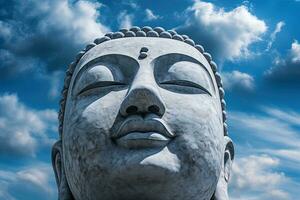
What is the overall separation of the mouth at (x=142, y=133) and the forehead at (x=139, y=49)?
86 centimetres

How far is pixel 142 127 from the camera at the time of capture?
4.82 metres

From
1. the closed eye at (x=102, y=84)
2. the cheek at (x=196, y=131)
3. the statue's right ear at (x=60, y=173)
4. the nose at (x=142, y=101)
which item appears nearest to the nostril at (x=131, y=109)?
the nose at (x=142, y=101)

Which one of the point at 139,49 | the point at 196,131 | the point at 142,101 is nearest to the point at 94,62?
the point at 139,49

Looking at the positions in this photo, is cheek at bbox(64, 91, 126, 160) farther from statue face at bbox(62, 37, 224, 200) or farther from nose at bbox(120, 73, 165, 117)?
nose at bbox(120, 73, 165, 117)

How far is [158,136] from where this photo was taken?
15.6ft

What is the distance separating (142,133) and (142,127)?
0.21 ft

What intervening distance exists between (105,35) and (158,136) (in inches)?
80.5

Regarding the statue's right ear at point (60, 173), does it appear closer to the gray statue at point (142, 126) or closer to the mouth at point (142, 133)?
the gray statue at point (142, 126)

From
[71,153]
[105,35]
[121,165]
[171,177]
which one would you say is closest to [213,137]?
[171,177]

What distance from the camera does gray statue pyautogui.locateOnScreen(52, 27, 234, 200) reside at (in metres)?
4.71

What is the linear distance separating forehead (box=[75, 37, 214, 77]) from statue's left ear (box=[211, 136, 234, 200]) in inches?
38.8

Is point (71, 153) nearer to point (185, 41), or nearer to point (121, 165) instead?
point (121, 165)

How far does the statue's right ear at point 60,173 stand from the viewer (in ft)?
18.8

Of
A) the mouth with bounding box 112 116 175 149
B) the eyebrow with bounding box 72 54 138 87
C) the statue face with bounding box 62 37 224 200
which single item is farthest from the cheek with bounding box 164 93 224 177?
the eyebrow with bounding box 72 54 138 87
